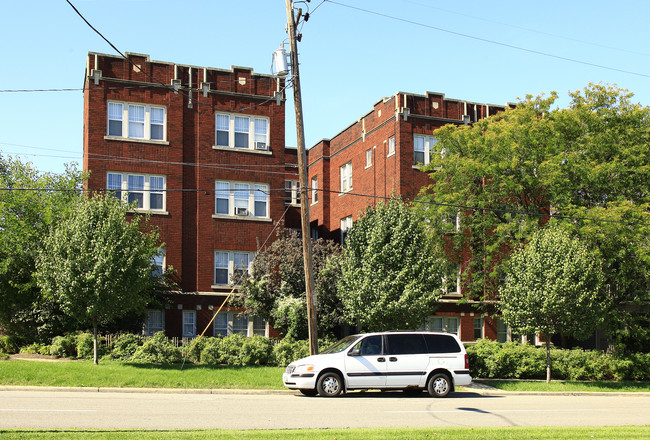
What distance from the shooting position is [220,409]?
15.3m

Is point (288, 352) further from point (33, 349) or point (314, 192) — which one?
point (314, 192)

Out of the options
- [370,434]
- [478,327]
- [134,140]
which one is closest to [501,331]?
[478,327]

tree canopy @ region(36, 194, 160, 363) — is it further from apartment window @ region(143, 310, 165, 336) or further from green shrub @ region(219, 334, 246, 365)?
apartment window @ region(143, 310, 165, 336)

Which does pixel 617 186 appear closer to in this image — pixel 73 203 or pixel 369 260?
pixel 369 260

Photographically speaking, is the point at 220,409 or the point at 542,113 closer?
the point at 220,409

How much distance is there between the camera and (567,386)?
2494cm

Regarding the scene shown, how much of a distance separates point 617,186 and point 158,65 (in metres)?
21.2

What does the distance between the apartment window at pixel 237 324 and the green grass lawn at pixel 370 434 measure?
19.6 m

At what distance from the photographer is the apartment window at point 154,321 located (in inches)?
1189

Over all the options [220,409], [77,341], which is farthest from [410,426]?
[77,341]

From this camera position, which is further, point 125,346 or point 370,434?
point 125,346

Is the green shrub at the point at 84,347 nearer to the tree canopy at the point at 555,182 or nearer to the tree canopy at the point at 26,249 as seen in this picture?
the tree canopy at the point at 26,249

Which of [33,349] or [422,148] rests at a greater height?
[422,148]

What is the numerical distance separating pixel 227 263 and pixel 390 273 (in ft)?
33.0
